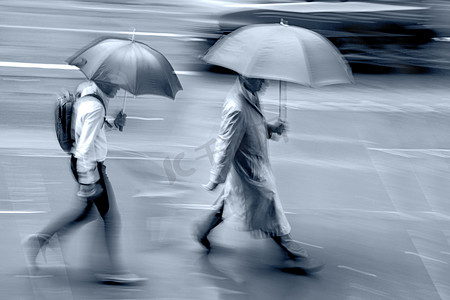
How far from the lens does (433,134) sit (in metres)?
10.0

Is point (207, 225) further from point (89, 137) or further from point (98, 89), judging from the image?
point (98, 89)

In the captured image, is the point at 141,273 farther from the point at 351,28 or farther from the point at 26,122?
the point at 351,28

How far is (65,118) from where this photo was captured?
5.39 m

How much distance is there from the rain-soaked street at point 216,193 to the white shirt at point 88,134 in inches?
37.2

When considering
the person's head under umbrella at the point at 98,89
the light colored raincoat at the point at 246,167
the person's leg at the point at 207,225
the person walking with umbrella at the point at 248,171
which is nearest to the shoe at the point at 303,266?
the person walking with umbrella at the point at 248,171

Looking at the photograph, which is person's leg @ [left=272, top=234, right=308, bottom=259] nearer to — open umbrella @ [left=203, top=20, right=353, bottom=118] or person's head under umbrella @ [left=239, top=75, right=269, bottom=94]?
person's head under umbrella @ [left=239, top=75, right=269, bottom=94]

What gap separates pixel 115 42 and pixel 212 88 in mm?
5784

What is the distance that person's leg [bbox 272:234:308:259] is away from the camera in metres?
6.14

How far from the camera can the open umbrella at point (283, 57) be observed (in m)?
5.37

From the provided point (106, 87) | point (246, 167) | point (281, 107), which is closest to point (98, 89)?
point (106, 87)

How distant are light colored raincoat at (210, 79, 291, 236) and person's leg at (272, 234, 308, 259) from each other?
8 centimetres

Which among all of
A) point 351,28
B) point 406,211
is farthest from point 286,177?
point 351,28

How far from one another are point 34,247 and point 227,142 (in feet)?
5.71

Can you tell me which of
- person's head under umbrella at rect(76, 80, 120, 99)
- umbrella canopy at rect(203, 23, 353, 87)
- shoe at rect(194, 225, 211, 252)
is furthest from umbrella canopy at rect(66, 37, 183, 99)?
shoe at rect(194, 225, 211, 252)
